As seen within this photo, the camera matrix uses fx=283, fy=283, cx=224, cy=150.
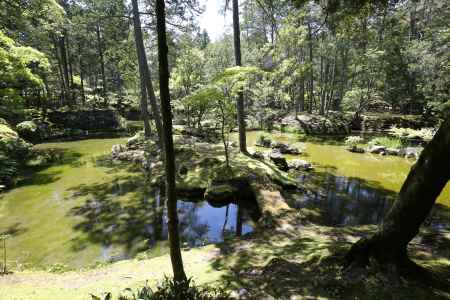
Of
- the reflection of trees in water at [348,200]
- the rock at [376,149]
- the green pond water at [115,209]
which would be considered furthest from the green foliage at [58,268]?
the rock at [376,149]

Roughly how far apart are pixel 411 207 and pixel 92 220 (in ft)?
27.8

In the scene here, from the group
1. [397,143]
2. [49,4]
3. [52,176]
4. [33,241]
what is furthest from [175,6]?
[397,143]

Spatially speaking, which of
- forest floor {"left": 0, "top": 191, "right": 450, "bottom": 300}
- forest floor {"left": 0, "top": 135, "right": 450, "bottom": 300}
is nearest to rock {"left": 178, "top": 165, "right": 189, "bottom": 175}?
forest floor {"left": 0, "top": 135, "right": 450, "bottom": 300}

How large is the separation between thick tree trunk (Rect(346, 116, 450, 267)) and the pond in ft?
15.0

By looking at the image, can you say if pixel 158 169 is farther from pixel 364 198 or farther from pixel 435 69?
pixel 435 69

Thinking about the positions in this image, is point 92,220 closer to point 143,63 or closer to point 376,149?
point 143,63

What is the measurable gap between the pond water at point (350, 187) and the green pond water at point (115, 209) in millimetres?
38

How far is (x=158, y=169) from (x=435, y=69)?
74.7 ft

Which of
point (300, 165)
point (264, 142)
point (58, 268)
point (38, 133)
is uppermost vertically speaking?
point (38, 133)

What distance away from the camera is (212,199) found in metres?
10.3

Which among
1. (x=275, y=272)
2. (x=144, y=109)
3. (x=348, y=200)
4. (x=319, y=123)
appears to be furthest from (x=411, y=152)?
(x=144, y=109)

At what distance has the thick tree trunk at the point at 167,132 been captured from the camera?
10.8 ft

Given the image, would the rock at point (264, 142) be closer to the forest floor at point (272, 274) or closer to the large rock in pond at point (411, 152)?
the large rock in pond at point (411, 152)

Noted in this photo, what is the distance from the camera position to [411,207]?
371 cm
